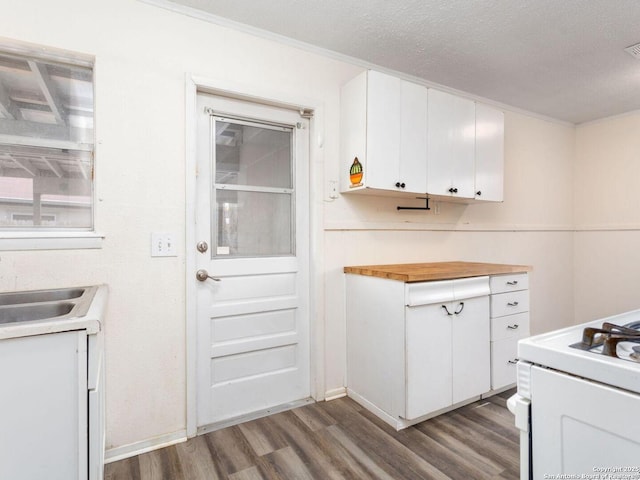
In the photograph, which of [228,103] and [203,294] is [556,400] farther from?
[228,103]

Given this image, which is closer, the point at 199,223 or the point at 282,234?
the point at 199,223

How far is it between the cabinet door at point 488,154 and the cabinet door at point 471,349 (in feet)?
3.30

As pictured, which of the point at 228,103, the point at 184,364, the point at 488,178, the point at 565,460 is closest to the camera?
the point at 565,460

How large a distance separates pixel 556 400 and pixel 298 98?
7.08 ft

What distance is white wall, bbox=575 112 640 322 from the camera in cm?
364

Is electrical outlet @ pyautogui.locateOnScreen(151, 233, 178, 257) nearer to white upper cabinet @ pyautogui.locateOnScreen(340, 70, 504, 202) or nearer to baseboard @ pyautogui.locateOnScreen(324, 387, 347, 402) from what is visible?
white upper cabinet @ pyautogui.locateOnScreen(340, 70, 504, 202)

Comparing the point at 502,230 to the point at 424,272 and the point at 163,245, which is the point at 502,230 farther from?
the point at 163,245

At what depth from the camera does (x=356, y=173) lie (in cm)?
235

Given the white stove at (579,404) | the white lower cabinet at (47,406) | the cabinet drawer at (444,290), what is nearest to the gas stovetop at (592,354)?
the white stove at (579,404)

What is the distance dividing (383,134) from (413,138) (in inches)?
10.6

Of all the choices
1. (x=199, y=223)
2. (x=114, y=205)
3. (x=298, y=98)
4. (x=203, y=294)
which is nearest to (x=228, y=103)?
(x=298, y=98)

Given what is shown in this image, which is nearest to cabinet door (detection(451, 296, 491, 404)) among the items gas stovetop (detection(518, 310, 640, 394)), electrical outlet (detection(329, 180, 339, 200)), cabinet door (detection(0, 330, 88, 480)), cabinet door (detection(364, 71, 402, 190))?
cabinet door (detection(364, 71, 402, 190))

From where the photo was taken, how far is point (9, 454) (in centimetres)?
101

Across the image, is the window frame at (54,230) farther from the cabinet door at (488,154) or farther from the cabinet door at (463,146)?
the cabinet door at (488,154)
